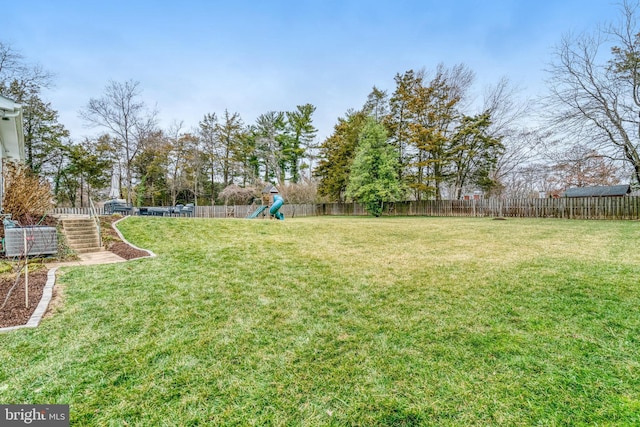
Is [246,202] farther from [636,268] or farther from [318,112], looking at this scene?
[636,268]

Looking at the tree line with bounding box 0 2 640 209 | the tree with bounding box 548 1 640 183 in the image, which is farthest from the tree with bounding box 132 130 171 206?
the tree with bounding box 548 1 640 183

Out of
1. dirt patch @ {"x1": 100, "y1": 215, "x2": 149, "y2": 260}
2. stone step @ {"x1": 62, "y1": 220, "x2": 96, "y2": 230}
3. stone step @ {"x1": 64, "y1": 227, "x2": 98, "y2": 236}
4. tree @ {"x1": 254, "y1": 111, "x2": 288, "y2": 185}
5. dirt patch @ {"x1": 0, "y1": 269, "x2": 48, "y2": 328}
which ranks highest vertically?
tree @ {"x1": 254, "y1": 111, "x2": 288, "y2": 185}

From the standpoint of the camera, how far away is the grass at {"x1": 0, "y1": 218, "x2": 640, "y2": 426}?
171cm

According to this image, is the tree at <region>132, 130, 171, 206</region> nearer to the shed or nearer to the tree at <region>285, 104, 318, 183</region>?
the tree at <region>285, 104, 318, 183</region>

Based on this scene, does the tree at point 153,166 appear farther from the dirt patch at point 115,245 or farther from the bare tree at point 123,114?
the dirt patch at point 115,245

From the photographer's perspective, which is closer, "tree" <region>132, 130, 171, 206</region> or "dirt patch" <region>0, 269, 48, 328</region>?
"dirt patch" <region>0, 269, 48, 328</region>

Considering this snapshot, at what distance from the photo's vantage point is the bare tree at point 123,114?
19062 mm

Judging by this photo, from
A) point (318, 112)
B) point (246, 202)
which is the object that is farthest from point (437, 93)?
point (246, 202)

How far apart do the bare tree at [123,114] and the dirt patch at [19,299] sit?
1819 centimetres

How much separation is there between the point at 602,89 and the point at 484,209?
8.26m

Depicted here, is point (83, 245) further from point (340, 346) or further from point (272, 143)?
point (272, 143)

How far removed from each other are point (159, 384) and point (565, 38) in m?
19.1

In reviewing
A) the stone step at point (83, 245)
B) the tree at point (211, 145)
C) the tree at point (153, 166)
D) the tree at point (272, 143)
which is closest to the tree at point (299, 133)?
the tree at point (272, 143)

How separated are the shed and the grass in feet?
71.5
